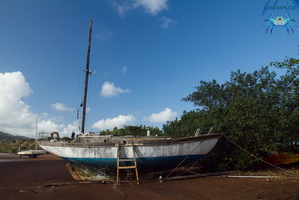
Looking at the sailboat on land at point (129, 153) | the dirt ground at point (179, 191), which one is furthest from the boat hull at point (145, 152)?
the dirt ground at point (179, 191)

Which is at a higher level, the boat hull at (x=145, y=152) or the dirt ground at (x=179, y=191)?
the boat hull at (x=145, y=152)

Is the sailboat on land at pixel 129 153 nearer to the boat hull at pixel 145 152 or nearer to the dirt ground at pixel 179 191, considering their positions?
the boat hull at pixel 145 152

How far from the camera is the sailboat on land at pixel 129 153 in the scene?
9.97 metres

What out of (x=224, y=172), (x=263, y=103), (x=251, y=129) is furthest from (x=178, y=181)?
(x=263, y=103)

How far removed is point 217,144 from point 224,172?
1.63 m

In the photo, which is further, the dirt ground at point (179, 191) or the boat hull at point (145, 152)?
the boat hull at point (145, 152)

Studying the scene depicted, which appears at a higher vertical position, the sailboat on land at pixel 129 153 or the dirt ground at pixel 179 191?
the sailboat on land at pixel 129 153

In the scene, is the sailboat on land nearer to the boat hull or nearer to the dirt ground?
the boat hull

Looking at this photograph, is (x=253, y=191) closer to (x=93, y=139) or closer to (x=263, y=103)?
(x=263, y=103)

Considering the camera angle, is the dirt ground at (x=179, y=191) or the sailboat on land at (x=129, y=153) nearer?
the dirt ground at (x=179, y=191)

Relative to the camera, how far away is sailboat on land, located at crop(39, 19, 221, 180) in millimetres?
9969

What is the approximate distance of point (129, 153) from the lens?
32.7ft

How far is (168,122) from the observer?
18.8 m

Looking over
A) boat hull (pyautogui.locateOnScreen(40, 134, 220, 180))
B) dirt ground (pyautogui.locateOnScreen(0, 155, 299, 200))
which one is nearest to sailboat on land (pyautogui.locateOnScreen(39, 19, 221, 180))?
boat hull (pyautogui.locateOnScreen(40, 134, 220, 180))
